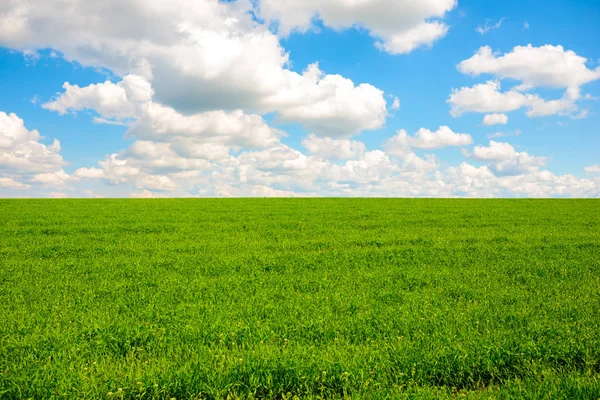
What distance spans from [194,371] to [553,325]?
20.6ft

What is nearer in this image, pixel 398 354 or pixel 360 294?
pixel 398 354

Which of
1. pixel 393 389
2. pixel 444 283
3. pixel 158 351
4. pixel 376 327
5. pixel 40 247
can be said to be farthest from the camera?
pixel 40 247

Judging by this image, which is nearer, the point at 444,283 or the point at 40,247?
the point at 444,283

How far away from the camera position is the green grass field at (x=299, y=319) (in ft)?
16.8

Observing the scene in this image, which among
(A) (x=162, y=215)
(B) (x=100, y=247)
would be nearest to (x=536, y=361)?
(B) (x=100, y=247)

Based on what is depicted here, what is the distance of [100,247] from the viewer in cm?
1493

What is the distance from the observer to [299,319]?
23.6ft

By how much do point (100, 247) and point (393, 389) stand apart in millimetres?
13386

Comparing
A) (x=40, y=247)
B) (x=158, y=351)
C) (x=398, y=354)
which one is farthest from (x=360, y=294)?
(x=40, y=247)

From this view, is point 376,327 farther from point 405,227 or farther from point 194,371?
point 405,227

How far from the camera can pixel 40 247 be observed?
14.8 meters

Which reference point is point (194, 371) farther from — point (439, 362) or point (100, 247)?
point (100, 247)

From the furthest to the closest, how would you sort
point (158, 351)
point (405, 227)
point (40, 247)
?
point (405, 227) → point (40, 247) → point (158, 351)

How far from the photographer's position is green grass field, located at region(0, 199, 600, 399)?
512 cm
